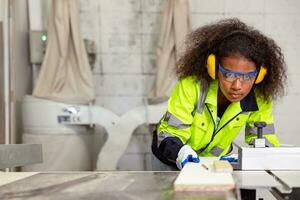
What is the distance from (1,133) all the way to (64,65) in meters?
0.60

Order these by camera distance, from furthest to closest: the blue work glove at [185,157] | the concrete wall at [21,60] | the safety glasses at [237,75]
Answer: the concrete wall at [21,60] → the safety glasses at [237,75] → the blue work glove at [185,157]

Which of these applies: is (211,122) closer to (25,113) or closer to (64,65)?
(64,65)

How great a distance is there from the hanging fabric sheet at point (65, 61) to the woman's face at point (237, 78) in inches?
47.7

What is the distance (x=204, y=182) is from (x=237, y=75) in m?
0.50

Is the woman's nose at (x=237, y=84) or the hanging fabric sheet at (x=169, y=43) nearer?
the woman's nose at (x=237, y=84)

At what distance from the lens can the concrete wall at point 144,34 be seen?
237 centimetres

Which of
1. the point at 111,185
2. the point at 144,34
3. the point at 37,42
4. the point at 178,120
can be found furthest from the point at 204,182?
the point at 37,42

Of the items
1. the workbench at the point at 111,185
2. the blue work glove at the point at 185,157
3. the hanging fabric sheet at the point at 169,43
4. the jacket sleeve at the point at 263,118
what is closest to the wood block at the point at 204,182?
the workbench at the point at 111,185

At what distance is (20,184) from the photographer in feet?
2.80

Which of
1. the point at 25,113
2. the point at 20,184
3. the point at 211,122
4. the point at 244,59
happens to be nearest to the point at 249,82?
the point at 244,59

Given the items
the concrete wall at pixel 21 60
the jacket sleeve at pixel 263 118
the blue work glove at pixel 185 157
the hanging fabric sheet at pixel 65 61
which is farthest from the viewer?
the concrete wall at pixel 21 60

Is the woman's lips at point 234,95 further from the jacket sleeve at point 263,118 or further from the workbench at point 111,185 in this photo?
the workbench at point 111,185

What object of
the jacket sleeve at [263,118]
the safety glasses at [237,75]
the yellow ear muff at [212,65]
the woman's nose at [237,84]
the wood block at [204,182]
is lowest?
the wood block at [204,182]

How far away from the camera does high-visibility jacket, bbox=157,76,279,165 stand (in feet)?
3.91
